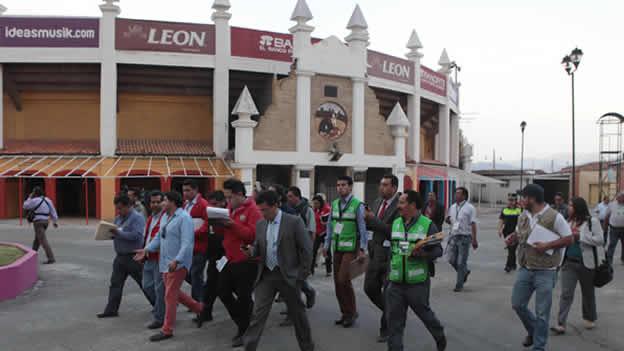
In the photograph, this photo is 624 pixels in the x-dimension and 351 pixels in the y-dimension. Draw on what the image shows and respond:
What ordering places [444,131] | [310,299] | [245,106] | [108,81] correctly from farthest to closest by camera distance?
[444,131] → [108,81] → [245,106] → [310,299]

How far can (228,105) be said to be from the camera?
25.3 m

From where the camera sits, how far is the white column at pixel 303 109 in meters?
23.8

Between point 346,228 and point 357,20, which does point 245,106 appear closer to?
point 357,20

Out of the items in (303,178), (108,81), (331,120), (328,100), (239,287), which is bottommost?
(239,287)

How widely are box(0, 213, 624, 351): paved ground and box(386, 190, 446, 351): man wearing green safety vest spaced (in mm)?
687

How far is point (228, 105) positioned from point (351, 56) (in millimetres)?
6217

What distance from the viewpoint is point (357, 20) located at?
997 inches

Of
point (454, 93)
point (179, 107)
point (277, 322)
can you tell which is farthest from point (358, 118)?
point (277, 322)

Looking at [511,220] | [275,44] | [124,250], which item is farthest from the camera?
[275,44]

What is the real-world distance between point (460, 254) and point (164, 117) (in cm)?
1967

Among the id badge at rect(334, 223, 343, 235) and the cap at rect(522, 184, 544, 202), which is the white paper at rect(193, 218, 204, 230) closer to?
the id badge at rect(334, 223, 343, 235)

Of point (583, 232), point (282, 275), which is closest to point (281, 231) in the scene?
point (282, 275)

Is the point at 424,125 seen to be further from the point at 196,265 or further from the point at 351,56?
the point at 196,265

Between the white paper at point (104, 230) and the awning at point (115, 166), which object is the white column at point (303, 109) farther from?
the white paper at point (104, 230)
